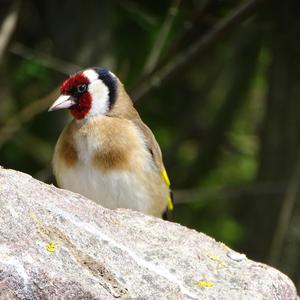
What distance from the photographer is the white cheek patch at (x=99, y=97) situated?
5.60 metres

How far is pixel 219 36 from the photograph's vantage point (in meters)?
6.68

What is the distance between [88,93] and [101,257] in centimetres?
213

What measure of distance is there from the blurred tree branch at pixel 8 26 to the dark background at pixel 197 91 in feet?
0.04

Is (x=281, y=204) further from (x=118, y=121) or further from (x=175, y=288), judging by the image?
(x=175, y=288)

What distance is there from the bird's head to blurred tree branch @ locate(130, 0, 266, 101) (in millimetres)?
1151

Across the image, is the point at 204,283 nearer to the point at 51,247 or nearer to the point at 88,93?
the point at 51,247

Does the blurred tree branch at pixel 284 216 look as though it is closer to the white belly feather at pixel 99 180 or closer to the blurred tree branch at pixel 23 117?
Result: the blurred tree branch at pixel 23 117

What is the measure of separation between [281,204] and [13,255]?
4.66 meters

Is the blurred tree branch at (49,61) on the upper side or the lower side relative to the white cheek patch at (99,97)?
lower

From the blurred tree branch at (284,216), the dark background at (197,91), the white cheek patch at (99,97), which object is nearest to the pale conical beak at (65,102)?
→ the white cheek patch at (99,97)

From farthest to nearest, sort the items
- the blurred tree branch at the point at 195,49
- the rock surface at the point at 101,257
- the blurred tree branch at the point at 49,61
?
the blurred tree branch at the point at 49,61 < the blurred tree branch at the point at 195,49 < the rock surface at the point at 101,257

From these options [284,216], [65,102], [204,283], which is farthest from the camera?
[284,216]

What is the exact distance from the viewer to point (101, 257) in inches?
140

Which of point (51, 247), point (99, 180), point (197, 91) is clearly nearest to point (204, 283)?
point (51, 247)
